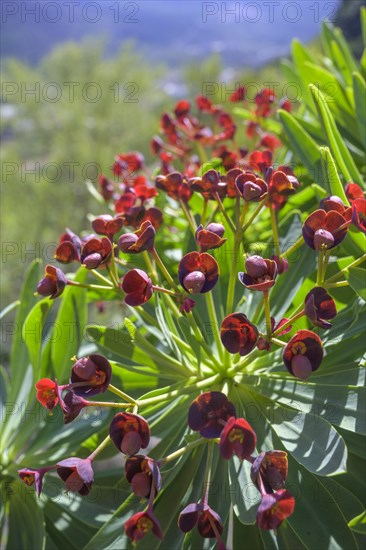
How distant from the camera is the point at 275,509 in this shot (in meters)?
0.61

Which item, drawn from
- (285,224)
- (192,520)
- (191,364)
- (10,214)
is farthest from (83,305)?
(10,214)

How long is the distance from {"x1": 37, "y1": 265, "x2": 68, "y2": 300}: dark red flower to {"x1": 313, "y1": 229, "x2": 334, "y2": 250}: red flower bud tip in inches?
15.0

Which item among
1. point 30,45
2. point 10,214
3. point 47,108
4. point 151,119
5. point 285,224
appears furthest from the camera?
point 30,45

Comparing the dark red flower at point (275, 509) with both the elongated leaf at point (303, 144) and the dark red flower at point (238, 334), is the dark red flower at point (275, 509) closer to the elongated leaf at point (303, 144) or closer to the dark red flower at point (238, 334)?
the dark red flower at point (238, 334)

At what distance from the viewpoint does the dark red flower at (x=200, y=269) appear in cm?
71

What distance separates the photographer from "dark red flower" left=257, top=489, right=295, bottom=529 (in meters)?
0.60

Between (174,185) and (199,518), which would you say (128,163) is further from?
(199,518)

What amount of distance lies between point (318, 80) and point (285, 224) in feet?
1.67

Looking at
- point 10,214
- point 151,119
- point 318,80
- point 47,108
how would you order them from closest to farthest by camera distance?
point 318,80
point 10,214
point 151,119
point 47,108

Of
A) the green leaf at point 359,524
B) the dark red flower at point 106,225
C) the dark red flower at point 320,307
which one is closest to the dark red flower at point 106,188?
the dark red flower at point 106,225

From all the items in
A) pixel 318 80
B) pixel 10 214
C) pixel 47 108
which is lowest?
pixel 10 214

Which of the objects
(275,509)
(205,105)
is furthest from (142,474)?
(205,105)

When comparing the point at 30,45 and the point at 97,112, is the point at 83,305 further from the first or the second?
the point at 30,45

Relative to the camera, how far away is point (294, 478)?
85 cm
